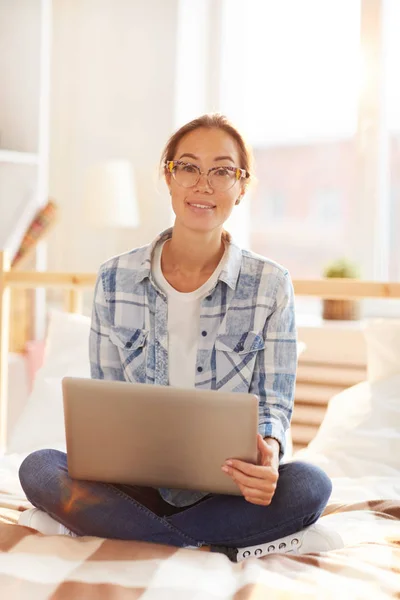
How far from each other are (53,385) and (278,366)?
0.83m

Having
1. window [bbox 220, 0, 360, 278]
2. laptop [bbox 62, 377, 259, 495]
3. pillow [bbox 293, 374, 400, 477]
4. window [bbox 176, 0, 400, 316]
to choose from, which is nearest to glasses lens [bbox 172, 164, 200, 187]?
laptop [bbox 62, 377, 259, 495]

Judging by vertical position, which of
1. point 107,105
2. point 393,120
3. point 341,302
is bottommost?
point 341,302

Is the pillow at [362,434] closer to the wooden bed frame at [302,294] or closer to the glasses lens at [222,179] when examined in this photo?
the wooden bed frame at [302,294]

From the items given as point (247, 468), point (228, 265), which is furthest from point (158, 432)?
point (228, 265)

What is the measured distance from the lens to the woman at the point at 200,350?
1295 millimetres

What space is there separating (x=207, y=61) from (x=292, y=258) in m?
0.84

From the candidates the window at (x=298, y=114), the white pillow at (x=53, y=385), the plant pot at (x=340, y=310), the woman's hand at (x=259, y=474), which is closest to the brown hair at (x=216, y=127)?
the woman's hand at (x=259, y=474)

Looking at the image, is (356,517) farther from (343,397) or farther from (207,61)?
(207,61)

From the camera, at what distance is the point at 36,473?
133 centimetres

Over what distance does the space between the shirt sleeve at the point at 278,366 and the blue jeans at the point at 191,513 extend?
115mm

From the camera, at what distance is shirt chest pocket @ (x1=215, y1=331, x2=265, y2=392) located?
1418mm

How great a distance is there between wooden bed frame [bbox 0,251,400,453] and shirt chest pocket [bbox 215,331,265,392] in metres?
0.72

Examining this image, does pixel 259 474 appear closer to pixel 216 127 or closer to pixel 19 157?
pixel 216 127

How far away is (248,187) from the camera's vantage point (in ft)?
5.08
